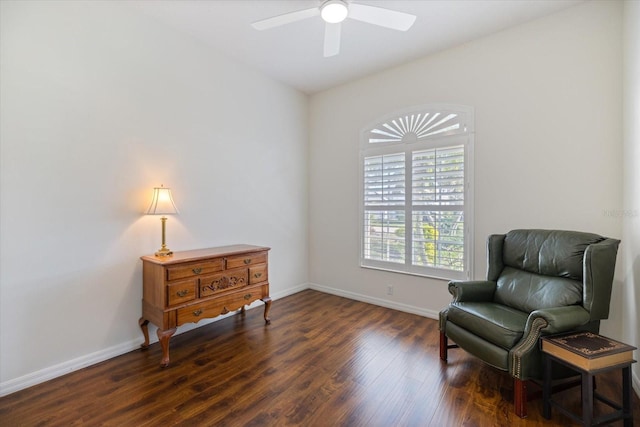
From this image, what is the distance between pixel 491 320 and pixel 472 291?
1.45 ft

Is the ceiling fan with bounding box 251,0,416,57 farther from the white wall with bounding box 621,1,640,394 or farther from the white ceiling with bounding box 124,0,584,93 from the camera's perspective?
the white wall with bounding box 621,1,640,394

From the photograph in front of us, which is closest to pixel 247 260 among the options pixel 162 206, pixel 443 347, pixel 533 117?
pixel 162 206

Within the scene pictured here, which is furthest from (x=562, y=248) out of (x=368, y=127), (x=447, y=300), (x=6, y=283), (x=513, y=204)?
(x=6, y=283)

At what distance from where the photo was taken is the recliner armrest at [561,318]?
5.74 feet

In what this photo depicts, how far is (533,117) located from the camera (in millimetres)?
2701

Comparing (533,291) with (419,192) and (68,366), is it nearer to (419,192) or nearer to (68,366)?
(419,192)

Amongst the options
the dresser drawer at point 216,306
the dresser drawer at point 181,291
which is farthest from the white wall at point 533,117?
the dresser drawer at point 181,291

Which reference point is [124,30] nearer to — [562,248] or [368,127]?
[368,127]

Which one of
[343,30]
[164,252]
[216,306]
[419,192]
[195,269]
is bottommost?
[216,306]

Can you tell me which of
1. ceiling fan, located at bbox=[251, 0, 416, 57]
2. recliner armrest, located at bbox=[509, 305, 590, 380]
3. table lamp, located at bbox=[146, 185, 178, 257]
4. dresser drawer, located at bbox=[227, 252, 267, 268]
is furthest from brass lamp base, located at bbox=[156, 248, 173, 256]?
recliner armrest, located at bbox=[509, 305, 590, 380]

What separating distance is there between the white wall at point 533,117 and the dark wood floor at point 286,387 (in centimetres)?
114

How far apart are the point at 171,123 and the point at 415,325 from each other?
3.30 m

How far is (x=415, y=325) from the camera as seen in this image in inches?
122

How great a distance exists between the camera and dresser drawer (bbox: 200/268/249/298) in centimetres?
261
